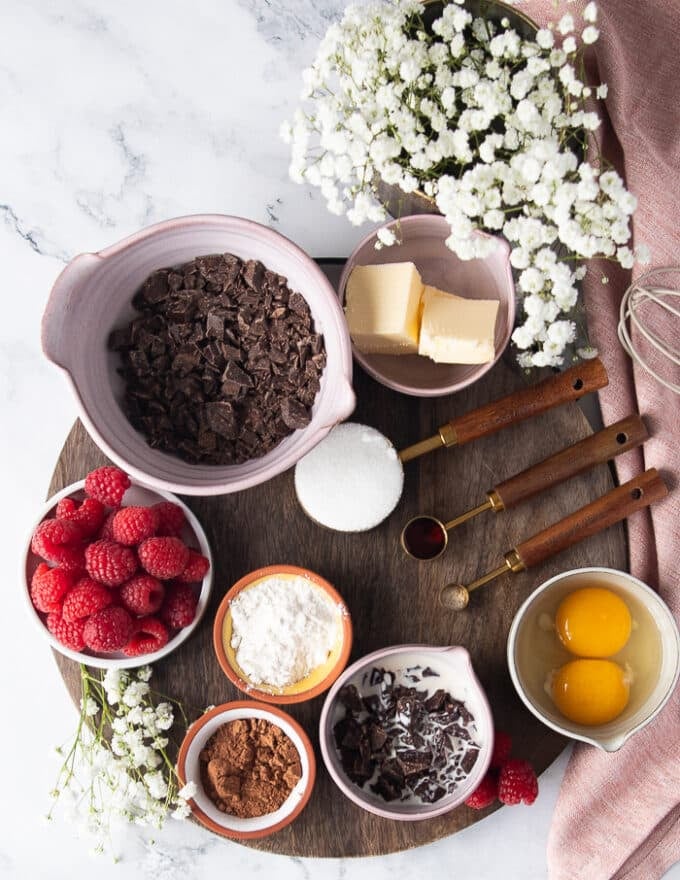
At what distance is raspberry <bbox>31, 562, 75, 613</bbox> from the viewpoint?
133 centimetres

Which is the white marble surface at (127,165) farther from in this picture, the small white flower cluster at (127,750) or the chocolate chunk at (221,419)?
the chocolate chunk at (221,419)

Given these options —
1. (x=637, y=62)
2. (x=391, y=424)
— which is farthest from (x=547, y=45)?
(x=391, y=424)

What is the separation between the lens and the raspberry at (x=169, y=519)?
4.58 ft

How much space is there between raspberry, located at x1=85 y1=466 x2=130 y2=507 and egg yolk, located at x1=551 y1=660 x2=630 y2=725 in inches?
33.7

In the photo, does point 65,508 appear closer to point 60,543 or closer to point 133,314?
point 60,543

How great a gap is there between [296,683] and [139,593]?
32cm

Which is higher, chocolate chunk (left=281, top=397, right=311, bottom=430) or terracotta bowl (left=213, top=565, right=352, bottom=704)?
chocolate chunk (left=281, top=397, right=311, bottom=430)

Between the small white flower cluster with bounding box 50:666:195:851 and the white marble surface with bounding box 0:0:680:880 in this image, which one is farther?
the white marble surface with bounding box 0:0:680:880

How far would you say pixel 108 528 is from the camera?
1.37 m

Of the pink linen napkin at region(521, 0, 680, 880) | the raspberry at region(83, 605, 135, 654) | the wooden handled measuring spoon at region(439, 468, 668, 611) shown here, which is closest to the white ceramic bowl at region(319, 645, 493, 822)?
the wooden handled measuring spoon at region(439, 468, 668, 611)

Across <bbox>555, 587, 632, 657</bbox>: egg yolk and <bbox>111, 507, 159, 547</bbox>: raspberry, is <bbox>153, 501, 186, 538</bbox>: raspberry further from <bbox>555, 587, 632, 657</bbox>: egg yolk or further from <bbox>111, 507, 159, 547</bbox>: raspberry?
<bbox>555, 587, 632, 657</bbox>: egg yolk

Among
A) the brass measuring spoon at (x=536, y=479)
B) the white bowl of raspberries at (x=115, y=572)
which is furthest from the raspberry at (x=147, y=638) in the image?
the brass measuring spoon at (x=536, y=479)

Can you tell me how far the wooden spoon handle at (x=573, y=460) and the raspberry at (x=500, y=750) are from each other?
408 millimetres

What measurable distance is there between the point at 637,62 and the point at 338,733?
1.28 metres
